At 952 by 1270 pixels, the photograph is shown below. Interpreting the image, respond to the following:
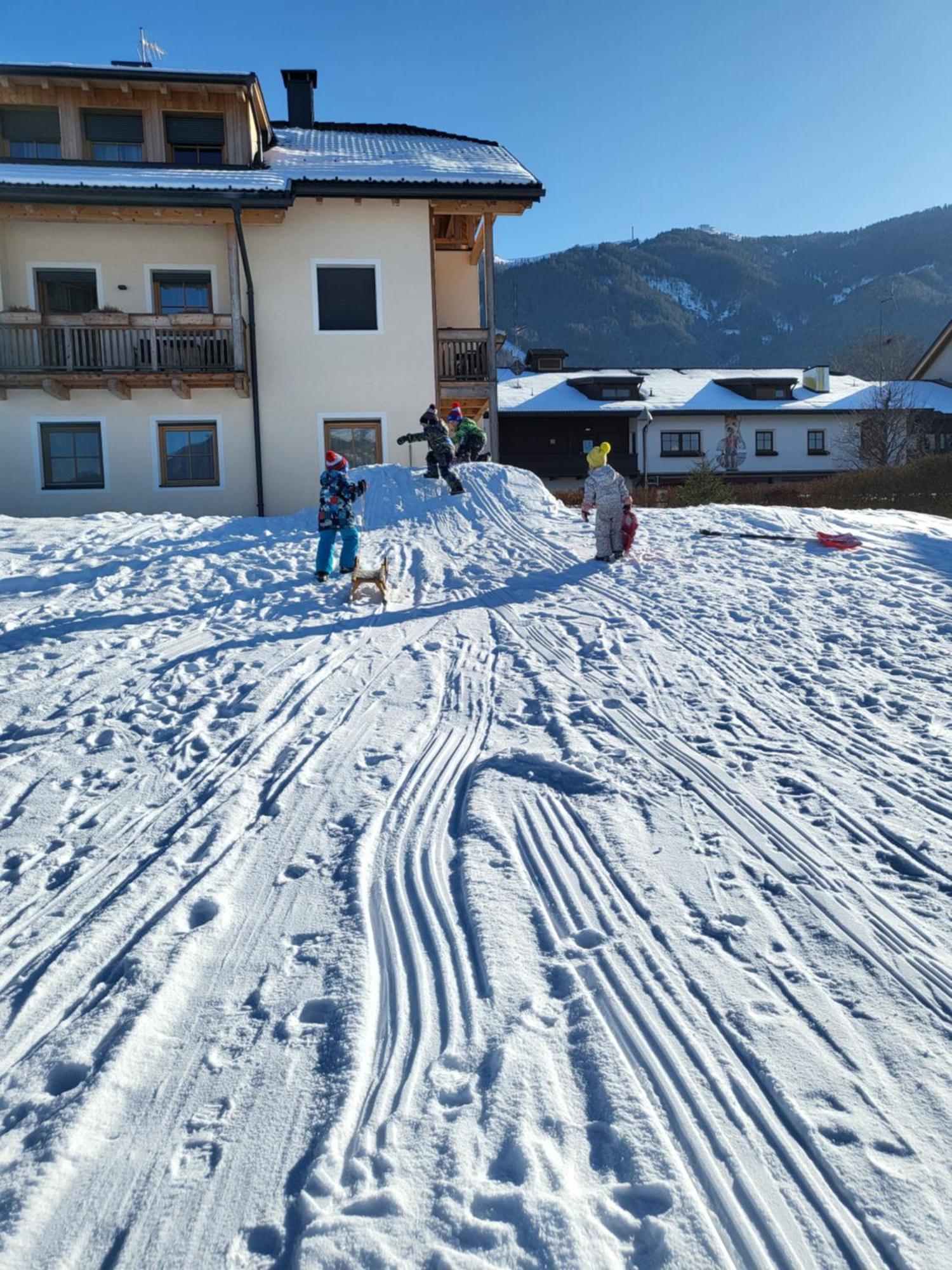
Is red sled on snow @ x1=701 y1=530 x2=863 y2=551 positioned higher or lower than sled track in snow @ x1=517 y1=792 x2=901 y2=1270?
higher

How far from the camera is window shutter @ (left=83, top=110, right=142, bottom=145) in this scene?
17250mm

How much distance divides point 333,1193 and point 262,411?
661 inches

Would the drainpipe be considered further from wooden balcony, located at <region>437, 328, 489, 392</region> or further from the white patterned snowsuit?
the white patterned snowsuit

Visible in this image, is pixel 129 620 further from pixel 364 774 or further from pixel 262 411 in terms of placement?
pixel 262 411

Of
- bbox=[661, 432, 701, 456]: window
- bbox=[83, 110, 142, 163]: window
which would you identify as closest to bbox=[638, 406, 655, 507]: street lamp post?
bbox=[661, 432, 701, 456]: window

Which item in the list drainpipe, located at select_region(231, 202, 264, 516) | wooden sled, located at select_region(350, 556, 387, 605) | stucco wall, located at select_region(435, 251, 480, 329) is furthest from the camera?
stucco wall, located at select_region(435, 251, 480, 329)

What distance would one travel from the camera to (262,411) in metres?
17.0

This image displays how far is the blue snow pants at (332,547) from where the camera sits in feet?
29.5

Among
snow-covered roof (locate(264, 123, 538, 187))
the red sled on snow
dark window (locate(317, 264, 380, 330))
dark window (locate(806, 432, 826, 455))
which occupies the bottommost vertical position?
the red sled on snow

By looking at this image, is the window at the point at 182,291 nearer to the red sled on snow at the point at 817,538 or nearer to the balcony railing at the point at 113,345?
the balcony railing at the point at 113,345

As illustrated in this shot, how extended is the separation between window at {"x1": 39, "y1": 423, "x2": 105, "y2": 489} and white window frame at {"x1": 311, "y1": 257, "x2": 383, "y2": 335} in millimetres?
5060

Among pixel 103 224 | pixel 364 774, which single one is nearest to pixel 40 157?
pixel 103 224

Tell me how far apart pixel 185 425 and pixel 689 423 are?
27280 mm

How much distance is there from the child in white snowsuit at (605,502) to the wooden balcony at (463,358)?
8351mm
